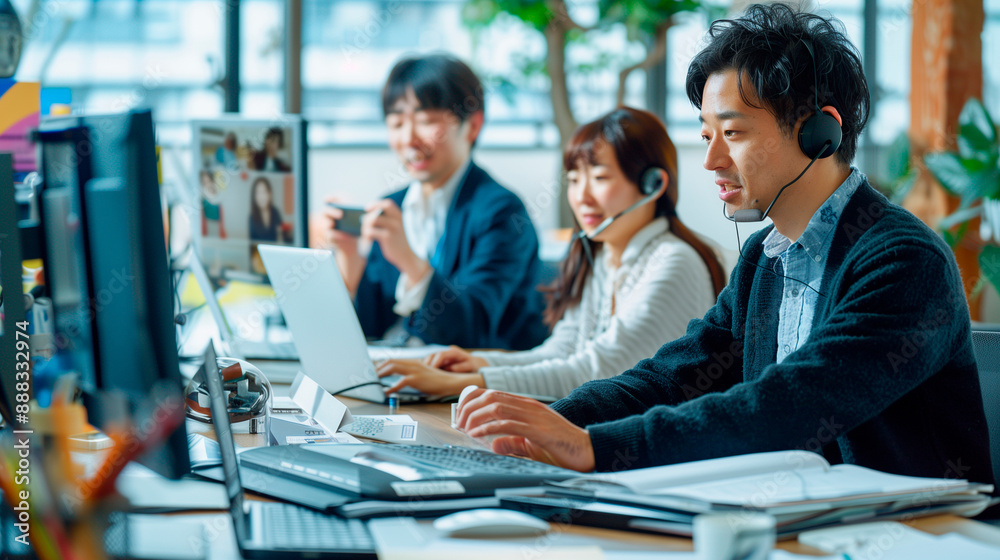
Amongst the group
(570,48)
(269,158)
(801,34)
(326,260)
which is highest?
(570,48)

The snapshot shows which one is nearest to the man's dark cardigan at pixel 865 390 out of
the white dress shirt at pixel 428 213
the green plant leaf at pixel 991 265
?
the white dress shirt at pixel 428 213

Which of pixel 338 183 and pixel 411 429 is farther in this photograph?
pixel 338 183

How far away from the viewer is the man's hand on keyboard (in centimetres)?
87

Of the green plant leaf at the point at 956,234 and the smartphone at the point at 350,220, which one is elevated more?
the smartphone at the point at 350,220

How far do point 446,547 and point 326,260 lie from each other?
2.28 feet

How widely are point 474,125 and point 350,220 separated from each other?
0.55 meters

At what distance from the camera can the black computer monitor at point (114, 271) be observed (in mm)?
634

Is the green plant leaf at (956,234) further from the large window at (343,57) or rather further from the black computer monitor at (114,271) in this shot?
the black computer monitor at (114,271)

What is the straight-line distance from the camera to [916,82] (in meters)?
3.49

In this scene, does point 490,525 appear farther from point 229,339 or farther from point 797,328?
point 229,339

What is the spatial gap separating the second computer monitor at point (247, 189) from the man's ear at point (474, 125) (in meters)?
0.64

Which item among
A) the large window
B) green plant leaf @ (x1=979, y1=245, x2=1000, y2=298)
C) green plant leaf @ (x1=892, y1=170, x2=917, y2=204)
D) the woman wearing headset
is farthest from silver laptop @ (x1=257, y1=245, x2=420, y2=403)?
green plant leaf @ (x1=892, y1=170, x2=917, y2=204)

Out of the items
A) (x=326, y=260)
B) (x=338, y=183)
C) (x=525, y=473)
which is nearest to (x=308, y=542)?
(x=525, y=473)

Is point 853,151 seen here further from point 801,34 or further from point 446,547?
point 446,547
